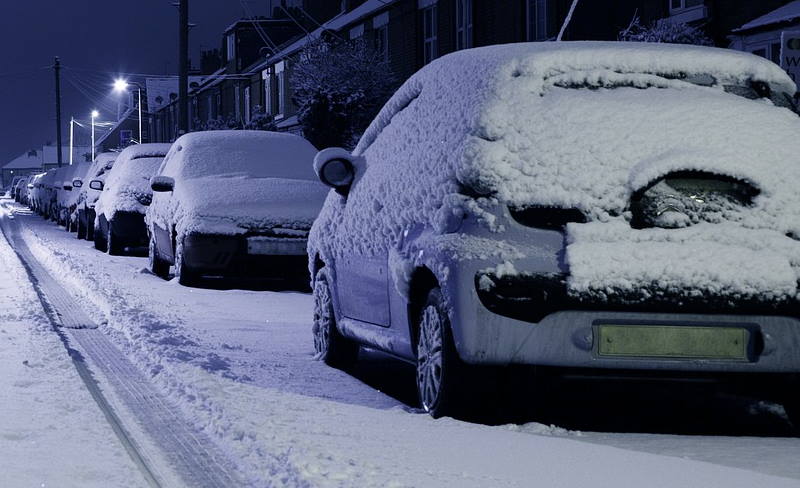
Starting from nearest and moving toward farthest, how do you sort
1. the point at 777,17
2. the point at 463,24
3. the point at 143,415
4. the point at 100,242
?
the point at 143,415 < the point at 777,17 < the point at 100,242 < the point at 463,24

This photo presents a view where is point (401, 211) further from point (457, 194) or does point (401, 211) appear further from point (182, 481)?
point (182, 481)

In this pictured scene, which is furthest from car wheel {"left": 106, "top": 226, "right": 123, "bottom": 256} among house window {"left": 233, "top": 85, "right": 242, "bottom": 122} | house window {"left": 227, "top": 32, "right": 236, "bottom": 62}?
house window {"left": 227, "top": 32, "right": 236, "bottom": 62}

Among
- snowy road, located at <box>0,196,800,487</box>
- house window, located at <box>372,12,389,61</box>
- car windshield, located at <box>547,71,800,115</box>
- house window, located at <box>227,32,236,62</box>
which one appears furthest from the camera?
house window, located at <box>227,32,236,62</box>

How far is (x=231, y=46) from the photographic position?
65.1 metres

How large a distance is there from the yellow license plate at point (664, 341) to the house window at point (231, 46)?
59.7 m

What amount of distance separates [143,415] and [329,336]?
71.9 inches

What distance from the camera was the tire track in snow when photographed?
17.2 ft

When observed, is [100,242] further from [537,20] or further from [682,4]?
[537,20]

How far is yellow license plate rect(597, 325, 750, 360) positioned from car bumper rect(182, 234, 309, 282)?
782 centimetres

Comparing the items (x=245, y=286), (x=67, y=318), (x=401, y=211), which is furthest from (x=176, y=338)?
(x=245, y=286)

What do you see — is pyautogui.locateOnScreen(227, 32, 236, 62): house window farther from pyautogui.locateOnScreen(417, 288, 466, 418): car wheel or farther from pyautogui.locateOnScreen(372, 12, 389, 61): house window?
pyautogui.locateOnScreen(417, 288, 466, 418): car wheel

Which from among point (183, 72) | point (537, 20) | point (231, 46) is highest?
point (231, 46)

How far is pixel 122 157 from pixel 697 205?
1705 cm

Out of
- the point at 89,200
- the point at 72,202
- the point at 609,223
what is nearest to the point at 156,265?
the point at 89,200
